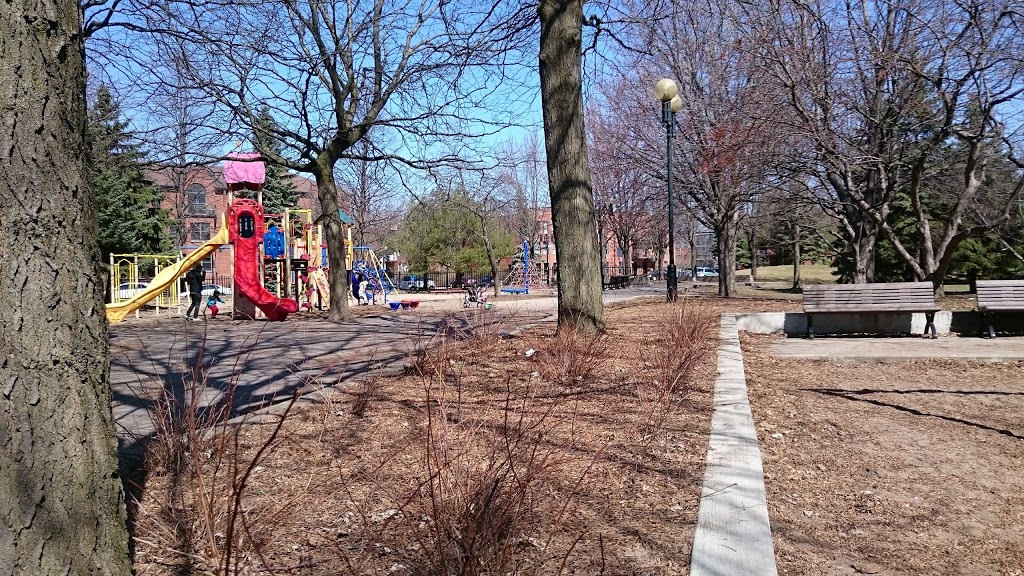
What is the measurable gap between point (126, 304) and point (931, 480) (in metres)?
15.6

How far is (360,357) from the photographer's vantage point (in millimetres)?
7977

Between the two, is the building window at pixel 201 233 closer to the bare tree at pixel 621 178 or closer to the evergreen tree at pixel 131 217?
the evergreen tree at pixel 131 217

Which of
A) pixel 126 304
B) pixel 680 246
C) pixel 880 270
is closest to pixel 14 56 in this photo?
pixel 126 304

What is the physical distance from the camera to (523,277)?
41250mm

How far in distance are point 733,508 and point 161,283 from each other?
1572 centimetres

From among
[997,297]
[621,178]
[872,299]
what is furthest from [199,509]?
[621,178]

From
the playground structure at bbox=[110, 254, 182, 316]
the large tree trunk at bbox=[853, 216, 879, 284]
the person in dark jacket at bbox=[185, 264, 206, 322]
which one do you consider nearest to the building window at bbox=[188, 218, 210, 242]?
the playground structure at bbox=[110, 254, 182, 316]

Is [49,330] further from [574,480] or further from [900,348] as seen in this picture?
[900,348]

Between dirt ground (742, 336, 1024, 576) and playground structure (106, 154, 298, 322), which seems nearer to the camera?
dirt ground (742, 336, 1024, 576)

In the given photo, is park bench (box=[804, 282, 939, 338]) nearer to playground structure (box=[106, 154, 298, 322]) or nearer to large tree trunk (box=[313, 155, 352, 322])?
large tree trunk (box=[313, 155, 352, 322])

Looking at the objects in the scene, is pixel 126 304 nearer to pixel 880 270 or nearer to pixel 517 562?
pixel 517 562

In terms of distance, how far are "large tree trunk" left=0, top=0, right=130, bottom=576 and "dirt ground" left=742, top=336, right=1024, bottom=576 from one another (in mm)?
2230

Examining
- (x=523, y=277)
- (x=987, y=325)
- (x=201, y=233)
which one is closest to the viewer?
(x=987, y=325)

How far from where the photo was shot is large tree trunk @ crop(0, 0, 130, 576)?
1826 mm
